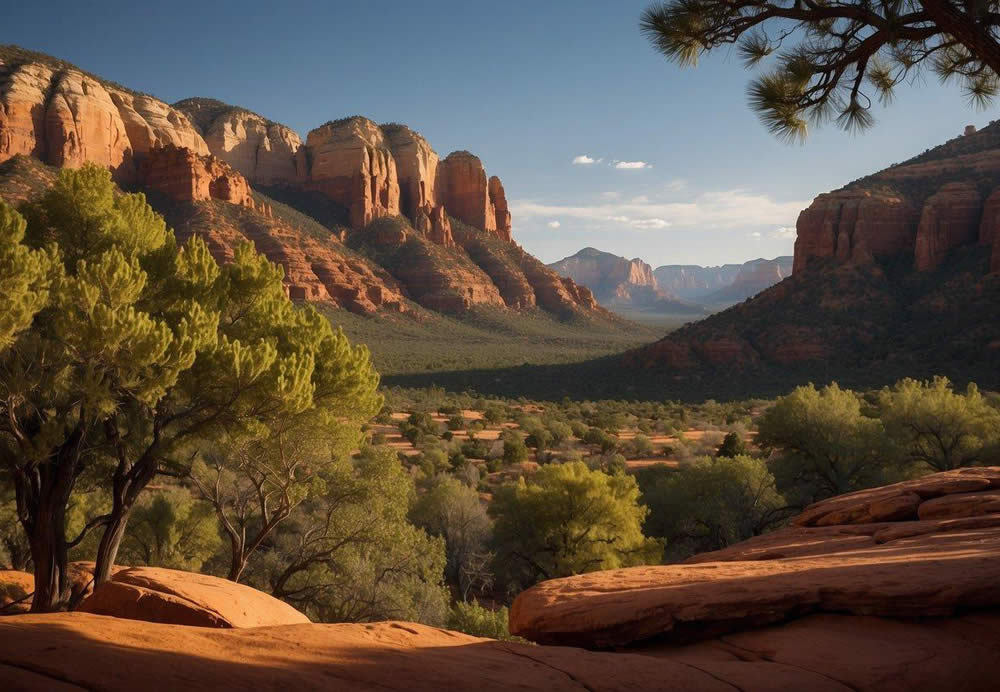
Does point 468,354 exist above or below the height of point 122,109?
below

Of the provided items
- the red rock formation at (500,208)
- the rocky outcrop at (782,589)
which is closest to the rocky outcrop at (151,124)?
the red rock formation at (500,208)

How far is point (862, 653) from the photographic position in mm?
4598

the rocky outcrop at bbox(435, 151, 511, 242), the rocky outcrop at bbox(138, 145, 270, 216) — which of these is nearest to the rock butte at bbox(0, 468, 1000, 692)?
the rocky outcrop at bbox(138, 145, 270, 216)

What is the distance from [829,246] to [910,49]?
6250 centimetres

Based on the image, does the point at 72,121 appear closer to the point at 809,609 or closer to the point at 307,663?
the point at 307,663

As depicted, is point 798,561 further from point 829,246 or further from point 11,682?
point 829,246

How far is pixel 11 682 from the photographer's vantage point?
10.6 feet

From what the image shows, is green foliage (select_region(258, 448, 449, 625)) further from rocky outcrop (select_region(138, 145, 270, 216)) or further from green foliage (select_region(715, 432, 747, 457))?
rocky outcrop (select_region(138, 145, 270, 216))

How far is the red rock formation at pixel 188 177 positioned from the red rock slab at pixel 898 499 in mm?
82527

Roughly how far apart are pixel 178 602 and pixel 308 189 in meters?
118

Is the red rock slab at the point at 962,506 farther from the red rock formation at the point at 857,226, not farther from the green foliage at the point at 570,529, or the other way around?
the red rock formation at the point at 857,226


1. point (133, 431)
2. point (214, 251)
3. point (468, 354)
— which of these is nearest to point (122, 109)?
point (214, 251)

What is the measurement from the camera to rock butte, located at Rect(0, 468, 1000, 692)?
389cm

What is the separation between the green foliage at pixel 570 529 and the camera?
16.6 m
